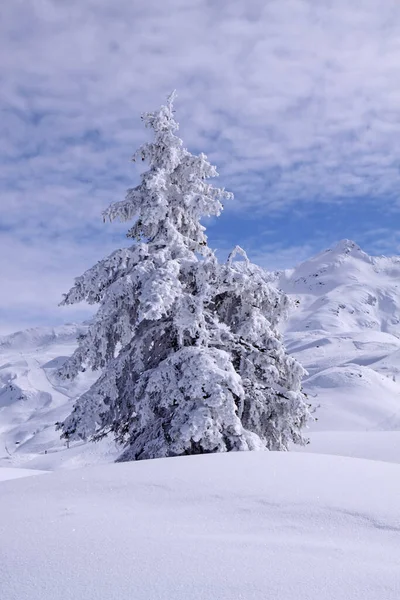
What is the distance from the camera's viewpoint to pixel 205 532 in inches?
187

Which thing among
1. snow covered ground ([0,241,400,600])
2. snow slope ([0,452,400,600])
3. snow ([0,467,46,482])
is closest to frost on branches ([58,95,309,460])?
snow ([0,467,46,482])

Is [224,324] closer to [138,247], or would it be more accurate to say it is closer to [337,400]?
[138,247]

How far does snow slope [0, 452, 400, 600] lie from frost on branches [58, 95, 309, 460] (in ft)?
10.1

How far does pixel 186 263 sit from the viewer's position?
37.1ft

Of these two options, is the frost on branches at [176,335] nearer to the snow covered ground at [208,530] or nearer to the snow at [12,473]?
Answer: the snow at [12,473]

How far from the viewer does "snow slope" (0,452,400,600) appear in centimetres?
367

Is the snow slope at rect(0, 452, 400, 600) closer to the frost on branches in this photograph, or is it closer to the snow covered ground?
the snow covered ground

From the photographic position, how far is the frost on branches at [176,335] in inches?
396

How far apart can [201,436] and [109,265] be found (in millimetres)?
4215

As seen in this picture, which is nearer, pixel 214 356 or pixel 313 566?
pixel 313 566

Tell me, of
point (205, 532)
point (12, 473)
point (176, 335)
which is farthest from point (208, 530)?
point (12, 473)

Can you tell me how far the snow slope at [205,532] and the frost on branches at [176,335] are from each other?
3.08 meters

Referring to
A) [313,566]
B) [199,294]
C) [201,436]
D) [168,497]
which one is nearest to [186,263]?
[199,294]

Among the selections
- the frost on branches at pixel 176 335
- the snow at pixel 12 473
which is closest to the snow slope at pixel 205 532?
the frost on branches at pixel 176 335
